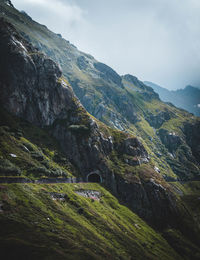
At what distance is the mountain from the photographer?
60.5 m

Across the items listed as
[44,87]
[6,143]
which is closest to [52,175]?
[6,143]

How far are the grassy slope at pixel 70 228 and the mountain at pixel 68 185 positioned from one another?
369 millimetres

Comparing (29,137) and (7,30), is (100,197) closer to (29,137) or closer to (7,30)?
(29,137)

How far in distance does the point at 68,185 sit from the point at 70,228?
3589 centimetres

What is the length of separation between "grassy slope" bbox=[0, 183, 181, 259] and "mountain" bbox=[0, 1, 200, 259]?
369 mm

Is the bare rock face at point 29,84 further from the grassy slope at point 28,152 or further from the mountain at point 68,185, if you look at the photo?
the grassy slope at point 28,152

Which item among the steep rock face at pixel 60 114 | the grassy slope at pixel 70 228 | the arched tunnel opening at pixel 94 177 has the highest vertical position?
the steep rock face at pixel 60 114

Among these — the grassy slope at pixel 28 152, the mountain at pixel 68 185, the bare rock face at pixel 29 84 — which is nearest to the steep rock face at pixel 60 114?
the bare rock face at pixel 29 84

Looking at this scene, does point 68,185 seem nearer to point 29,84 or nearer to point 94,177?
point 94,177

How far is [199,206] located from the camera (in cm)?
17262

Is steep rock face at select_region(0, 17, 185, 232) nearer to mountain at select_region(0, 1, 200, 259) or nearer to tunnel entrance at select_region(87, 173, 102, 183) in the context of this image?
mountain at select_region(0, 1, 200, 259)

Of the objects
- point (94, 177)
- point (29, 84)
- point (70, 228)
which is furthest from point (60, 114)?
point (70, 228)

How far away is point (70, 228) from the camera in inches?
2682

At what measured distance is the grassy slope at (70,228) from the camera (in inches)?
2023
